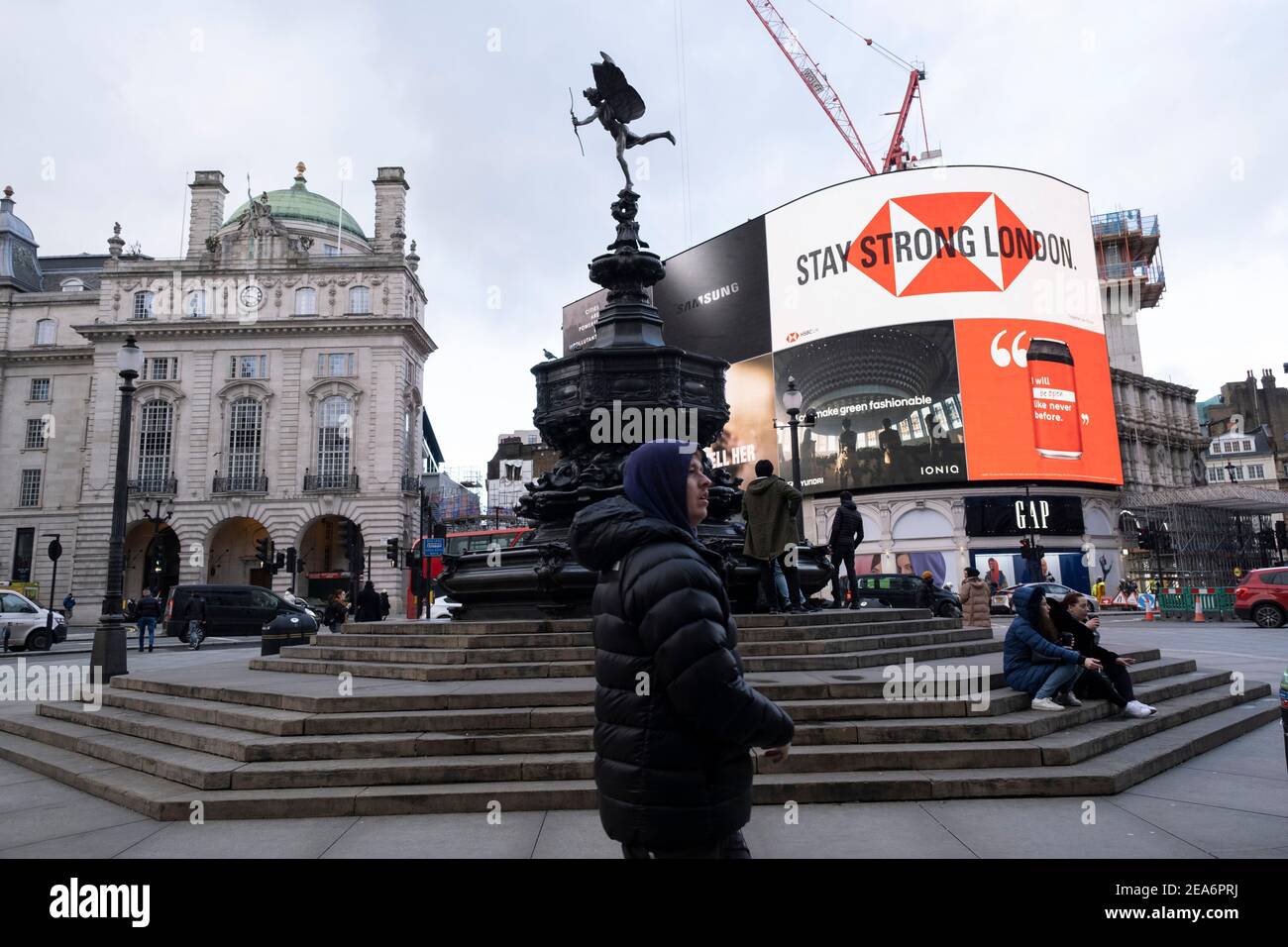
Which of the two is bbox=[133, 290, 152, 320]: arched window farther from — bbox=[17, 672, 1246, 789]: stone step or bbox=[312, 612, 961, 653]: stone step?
bbox=[17, 672, 1246, 789]: stone step

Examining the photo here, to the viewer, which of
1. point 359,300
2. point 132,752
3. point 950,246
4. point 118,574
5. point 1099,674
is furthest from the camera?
point 359,300

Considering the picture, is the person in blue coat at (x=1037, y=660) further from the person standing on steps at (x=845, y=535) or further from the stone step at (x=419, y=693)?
the person standing on steps at (x=845, y=535)

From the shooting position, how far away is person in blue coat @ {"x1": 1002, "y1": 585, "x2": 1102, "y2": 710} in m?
6.28

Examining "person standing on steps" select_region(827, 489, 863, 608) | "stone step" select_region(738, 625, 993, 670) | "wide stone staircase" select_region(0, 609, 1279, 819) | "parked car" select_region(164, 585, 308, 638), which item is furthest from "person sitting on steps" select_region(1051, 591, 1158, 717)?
"parked car" select_region(164, 585, 308, 638)

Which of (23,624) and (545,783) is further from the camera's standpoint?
(23,624)

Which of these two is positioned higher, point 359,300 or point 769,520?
point 359,300

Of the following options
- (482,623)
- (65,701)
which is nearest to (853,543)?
(482,623)

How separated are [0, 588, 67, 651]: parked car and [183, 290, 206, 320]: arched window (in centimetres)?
3188

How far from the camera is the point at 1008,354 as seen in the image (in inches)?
1422

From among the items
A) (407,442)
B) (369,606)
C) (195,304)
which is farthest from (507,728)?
(195,304)

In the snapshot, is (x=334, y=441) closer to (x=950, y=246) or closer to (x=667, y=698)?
(x=950, y=246)

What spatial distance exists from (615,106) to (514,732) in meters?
8.66

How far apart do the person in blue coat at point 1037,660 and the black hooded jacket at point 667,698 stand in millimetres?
4726

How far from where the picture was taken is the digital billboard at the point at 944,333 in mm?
36125
